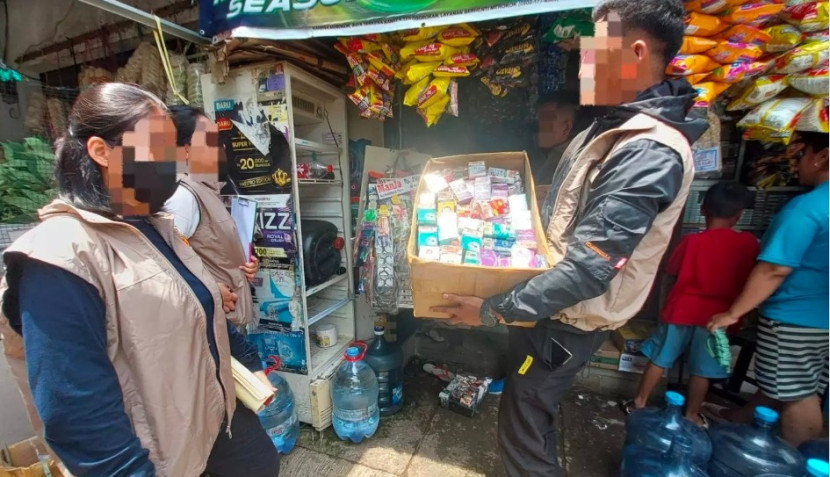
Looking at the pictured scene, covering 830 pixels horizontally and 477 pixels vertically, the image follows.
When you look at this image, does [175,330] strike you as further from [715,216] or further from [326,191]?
[715,216]

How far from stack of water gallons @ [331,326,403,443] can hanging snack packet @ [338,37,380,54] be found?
1.94 m

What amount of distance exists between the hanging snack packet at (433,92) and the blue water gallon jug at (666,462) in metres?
2.27

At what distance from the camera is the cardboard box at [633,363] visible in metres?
2.66

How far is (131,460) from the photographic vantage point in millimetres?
797

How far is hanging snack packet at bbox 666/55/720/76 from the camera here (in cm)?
167

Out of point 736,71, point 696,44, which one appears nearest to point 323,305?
point 696,44

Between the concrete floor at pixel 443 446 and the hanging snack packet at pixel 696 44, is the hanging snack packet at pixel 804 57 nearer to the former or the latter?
the hanging snack packet at pixel 696 44

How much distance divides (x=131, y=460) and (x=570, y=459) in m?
2.37

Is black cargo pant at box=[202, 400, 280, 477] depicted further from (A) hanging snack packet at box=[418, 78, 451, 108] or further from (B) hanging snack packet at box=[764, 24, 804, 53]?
(B) hanging snack packet at box=[764, 24, 804, 53]

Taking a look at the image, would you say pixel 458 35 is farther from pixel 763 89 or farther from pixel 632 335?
pixel 632 335

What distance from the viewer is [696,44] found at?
1681 millimetres

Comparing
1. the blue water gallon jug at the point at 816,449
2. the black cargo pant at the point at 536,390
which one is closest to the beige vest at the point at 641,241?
the black cargo pant at the point at 536,390

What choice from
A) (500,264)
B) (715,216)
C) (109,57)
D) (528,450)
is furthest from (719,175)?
(109,57)

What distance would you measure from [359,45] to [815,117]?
2.56 meters
